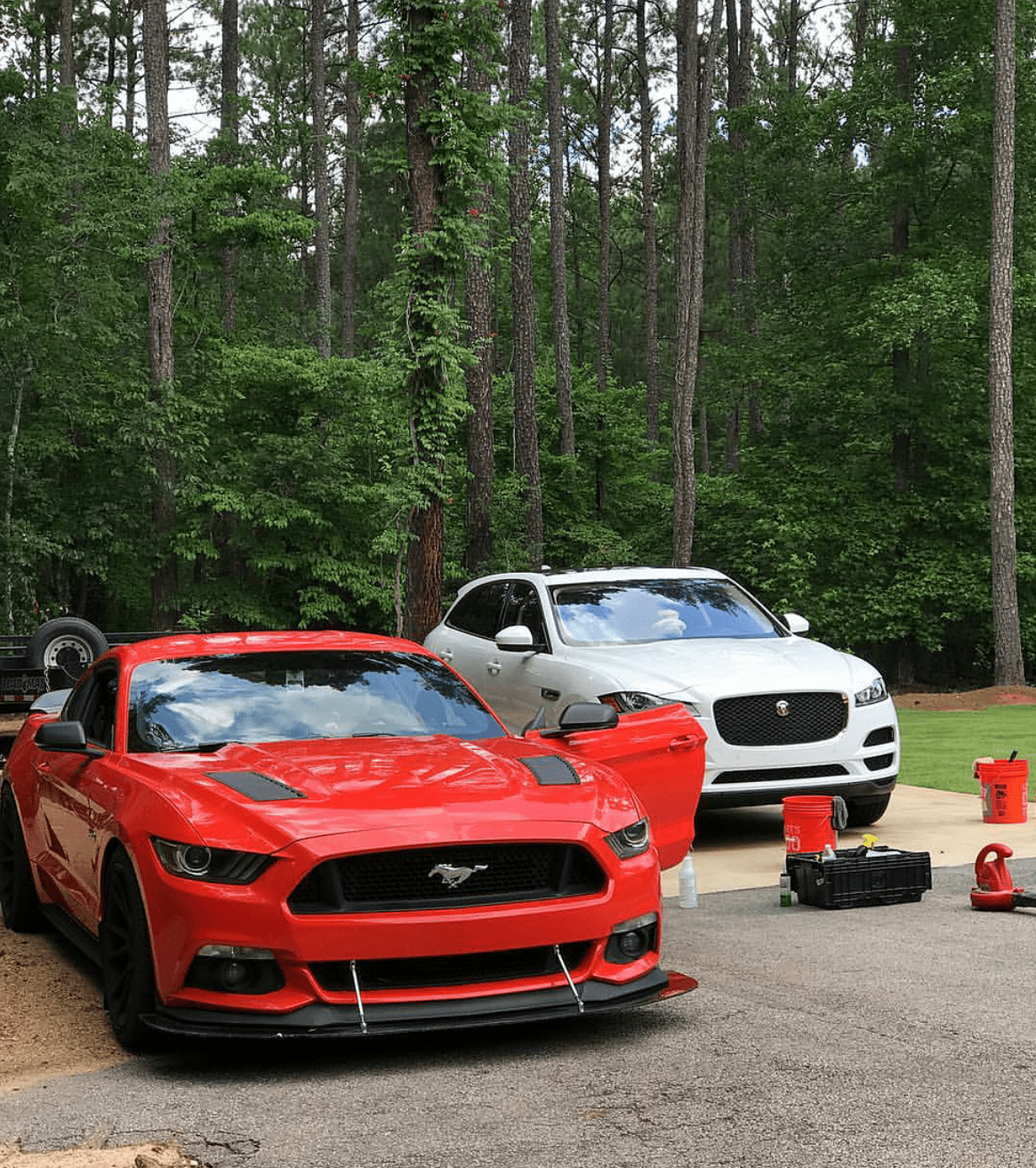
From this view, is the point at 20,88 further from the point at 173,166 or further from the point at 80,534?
the point at 80,534

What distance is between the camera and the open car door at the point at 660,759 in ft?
24.5

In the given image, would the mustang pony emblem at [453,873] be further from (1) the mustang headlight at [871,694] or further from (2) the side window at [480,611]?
(2) the side window at [480,611]

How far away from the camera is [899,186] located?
3225 cm

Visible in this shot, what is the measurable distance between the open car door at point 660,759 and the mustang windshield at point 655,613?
170 inches

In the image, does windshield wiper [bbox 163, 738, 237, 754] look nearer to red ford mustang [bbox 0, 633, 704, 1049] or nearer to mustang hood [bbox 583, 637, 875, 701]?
red ford mustang [bbox 0, 633, 704, 1049]

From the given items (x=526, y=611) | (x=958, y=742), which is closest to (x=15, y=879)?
(x=526, y=611)

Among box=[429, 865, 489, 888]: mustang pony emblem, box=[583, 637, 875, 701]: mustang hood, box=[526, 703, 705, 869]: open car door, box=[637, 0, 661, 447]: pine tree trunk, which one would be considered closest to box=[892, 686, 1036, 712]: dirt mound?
box=[583, 637, 875, 701]: mustang hood

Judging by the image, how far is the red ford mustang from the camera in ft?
17.6

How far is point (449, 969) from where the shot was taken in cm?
556

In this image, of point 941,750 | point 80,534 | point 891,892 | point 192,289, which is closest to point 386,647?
point 891,892

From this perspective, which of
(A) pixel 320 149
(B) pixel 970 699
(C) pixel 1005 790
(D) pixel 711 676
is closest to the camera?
(D) pixel 711 676

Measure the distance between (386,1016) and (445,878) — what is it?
501mm

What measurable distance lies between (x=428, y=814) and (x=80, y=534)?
26026mm

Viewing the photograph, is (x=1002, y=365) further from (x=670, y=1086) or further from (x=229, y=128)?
(x=670, y=1086)
